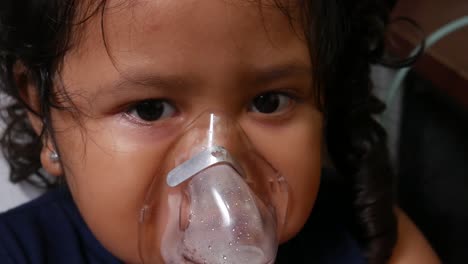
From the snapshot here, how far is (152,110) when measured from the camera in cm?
67

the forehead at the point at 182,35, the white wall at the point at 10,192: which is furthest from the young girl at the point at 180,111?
the white wall at the point at 10,192

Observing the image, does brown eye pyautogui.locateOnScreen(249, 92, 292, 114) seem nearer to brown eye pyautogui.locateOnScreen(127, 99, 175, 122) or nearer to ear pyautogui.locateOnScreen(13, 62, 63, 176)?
brown eye pyautogui.locateOnScreen(127, 99, 175, 122)

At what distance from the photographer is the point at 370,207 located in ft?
3.07

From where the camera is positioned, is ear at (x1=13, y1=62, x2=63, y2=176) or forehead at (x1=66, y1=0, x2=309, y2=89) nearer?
forehead at (x1=66, y1=0, x2=309, y2=89)

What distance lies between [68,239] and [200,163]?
0.32 meters

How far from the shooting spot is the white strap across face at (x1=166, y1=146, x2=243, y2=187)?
65cm

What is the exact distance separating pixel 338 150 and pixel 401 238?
A: 0.56ft

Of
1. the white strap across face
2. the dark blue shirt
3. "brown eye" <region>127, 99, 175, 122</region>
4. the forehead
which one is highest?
the forehead

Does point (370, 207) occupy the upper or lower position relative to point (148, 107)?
lower

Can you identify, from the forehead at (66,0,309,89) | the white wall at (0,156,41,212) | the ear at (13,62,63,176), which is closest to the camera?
the forehead at (66,0,309,89)

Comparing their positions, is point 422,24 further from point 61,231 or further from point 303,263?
point 61,231

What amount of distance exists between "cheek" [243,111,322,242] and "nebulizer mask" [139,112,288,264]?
0.02 metres

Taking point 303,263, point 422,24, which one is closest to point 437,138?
point 422,24

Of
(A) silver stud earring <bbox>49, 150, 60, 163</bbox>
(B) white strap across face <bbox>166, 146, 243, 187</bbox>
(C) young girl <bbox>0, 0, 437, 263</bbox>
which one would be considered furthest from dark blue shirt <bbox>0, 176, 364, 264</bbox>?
(B) white strap across face <bbox>166, 146, 243, 187</bbox>
